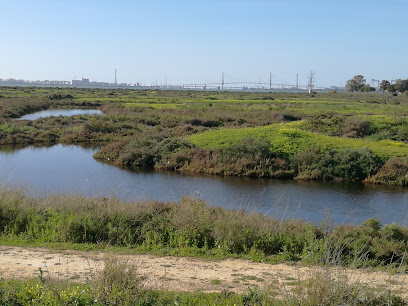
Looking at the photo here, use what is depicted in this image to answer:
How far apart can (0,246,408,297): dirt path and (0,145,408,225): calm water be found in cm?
785

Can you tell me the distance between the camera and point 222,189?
24547 millimetres

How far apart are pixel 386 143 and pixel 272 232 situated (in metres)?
25.4

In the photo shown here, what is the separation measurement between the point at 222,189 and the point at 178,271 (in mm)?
15357

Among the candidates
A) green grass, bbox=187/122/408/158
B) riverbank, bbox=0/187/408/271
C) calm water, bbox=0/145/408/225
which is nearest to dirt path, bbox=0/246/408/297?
riverbank, bbox=0/187/408/271

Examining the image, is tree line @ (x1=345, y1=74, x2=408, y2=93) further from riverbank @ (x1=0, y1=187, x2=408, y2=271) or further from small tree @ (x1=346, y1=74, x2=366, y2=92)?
riverbank @ (x1=0, y1=187, x2=408, y2=271)

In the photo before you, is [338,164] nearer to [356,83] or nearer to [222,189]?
[222,189]

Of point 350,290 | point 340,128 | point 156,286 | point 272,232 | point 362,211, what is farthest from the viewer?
point 340,128

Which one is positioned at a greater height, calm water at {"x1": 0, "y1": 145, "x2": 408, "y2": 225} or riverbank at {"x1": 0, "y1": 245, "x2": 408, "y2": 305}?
riverbank at {"x1": 0, "y1": 245, "x2": 408, "y2": 305}

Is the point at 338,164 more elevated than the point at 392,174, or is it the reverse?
the point at 338,164

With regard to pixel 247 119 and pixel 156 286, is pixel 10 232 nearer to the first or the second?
pixel 156 286

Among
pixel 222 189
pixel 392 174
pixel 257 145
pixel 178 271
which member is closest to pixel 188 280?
pixel 178 271

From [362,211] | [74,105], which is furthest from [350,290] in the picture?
[74,105]

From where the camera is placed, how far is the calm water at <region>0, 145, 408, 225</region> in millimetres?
19906

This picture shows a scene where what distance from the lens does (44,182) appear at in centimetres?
2511
